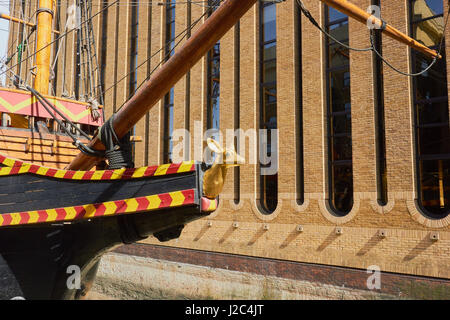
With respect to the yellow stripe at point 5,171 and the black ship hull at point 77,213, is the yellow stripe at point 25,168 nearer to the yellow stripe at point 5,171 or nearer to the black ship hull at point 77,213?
the black ship hull at point 77,213

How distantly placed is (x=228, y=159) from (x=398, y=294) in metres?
6.72

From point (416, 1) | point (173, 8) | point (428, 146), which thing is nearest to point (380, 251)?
point (428, 146)

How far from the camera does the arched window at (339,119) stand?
10.2m

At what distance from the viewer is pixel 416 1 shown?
9.60m

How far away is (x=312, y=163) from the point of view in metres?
10.4

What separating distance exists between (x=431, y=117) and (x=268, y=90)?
4873mm

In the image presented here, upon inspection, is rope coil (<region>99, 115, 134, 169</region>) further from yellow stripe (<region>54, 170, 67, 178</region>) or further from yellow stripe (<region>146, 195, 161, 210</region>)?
yellow stripe (<region>146, 195, 161, 210</region>)

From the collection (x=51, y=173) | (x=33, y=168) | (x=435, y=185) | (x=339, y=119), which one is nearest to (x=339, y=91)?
(x=339, y=119)

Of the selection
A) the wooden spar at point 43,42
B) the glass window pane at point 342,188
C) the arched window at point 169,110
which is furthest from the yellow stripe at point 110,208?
the arched window at point 169,110

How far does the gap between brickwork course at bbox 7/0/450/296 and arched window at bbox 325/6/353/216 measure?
23 cm

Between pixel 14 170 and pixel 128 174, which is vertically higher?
pixel 14 170

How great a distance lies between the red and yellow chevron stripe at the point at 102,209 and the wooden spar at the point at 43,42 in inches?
211

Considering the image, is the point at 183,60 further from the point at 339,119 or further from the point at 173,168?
the point at 339,119

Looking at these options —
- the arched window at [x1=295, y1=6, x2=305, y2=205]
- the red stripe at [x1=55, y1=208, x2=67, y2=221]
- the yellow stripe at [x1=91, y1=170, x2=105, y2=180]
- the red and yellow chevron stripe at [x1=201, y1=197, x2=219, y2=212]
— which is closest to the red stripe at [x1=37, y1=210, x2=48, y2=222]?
the red stripe at [x1=55, y1=208, x2=67, y2=221]
